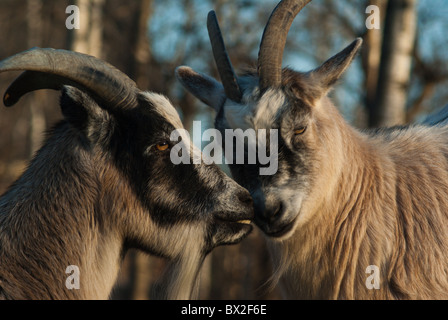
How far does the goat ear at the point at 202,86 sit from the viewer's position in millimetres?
4723

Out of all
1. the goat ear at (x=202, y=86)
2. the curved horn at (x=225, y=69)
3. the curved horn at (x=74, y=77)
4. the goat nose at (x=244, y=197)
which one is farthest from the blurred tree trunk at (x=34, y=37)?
the goat nose at (x=244, y=197)

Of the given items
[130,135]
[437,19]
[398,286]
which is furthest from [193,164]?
[437,19]

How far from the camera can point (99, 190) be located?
3.47 m

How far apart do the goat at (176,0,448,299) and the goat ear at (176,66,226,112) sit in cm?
20

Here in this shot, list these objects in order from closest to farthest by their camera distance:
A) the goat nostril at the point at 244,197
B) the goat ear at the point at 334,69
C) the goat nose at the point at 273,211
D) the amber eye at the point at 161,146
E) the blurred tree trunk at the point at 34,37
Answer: the amber eye at the point at 161,146 < the goat nostril at the point at 244,197 < the goat nose at the point at 273,211 < the goat ear at the point at 334,69 < the blurred tree trunk at the point at 34,37

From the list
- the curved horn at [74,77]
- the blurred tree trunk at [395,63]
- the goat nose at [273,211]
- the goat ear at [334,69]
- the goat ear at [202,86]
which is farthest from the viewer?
the blurred tree trunk at [395,63]

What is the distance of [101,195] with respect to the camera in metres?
3.47

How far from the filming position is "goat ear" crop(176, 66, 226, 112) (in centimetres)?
472

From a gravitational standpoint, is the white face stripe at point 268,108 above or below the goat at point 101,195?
above

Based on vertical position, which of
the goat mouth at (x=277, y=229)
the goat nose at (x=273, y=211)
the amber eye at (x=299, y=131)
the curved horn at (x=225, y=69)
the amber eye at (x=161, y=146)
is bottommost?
the goat mouth at (x=277, y=229)

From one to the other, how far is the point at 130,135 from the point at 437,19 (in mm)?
13065

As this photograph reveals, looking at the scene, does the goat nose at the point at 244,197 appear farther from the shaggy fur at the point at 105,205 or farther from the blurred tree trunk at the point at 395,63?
the blurred tree trunk at the point at 395,63

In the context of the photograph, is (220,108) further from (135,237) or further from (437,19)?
(437,19)

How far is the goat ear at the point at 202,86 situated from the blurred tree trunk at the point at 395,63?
2.83m
